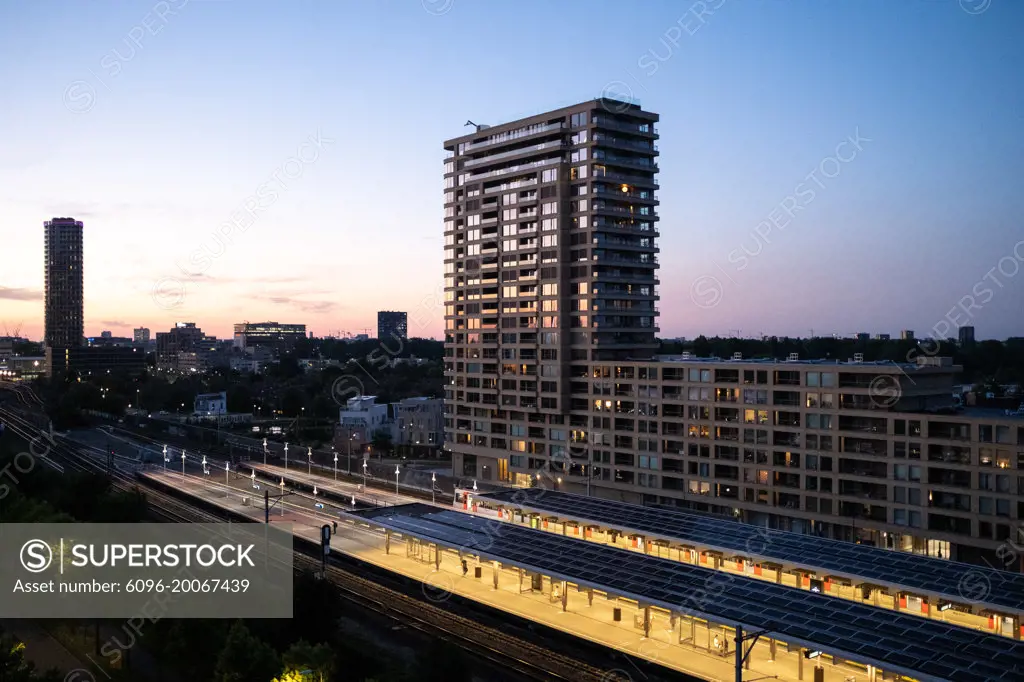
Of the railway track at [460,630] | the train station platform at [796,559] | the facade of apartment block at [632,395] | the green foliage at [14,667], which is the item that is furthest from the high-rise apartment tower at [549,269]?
the green foliage at [14,667]

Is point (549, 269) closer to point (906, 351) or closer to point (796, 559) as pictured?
point (796, 559)

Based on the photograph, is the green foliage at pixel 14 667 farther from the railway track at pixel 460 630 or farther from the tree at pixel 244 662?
the railway track at pixel 460 630

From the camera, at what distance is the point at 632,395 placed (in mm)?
67500

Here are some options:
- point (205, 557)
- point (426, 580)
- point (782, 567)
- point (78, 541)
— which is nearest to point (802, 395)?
point (782, 567)

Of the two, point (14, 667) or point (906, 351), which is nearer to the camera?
point (14, 667)

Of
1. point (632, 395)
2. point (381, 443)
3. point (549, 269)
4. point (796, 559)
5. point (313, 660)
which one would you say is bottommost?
point (381, 443)

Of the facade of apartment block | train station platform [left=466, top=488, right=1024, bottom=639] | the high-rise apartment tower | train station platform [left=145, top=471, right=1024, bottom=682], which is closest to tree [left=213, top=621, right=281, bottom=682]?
train station platform [left=145, top=471, right=1024, bottom=682]

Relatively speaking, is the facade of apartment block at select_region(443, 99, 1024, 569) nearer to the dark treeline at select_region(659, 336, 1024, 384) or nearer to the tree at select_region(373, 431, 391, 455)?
the tree at select_region(373, 431, 391, 455)

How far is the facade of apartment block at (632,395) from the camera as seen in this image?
162ft

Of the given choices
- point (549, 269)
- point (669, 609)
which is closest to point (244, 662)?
point (669, 609)

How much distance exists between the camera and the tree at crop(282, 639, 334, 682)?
25.2m

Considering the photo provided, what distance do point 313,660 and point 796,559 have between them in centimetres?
2459

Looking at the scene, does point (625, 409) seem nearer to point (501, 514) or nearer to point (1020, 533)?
point (501, 514)

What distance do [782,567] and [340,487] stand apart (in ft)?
149
